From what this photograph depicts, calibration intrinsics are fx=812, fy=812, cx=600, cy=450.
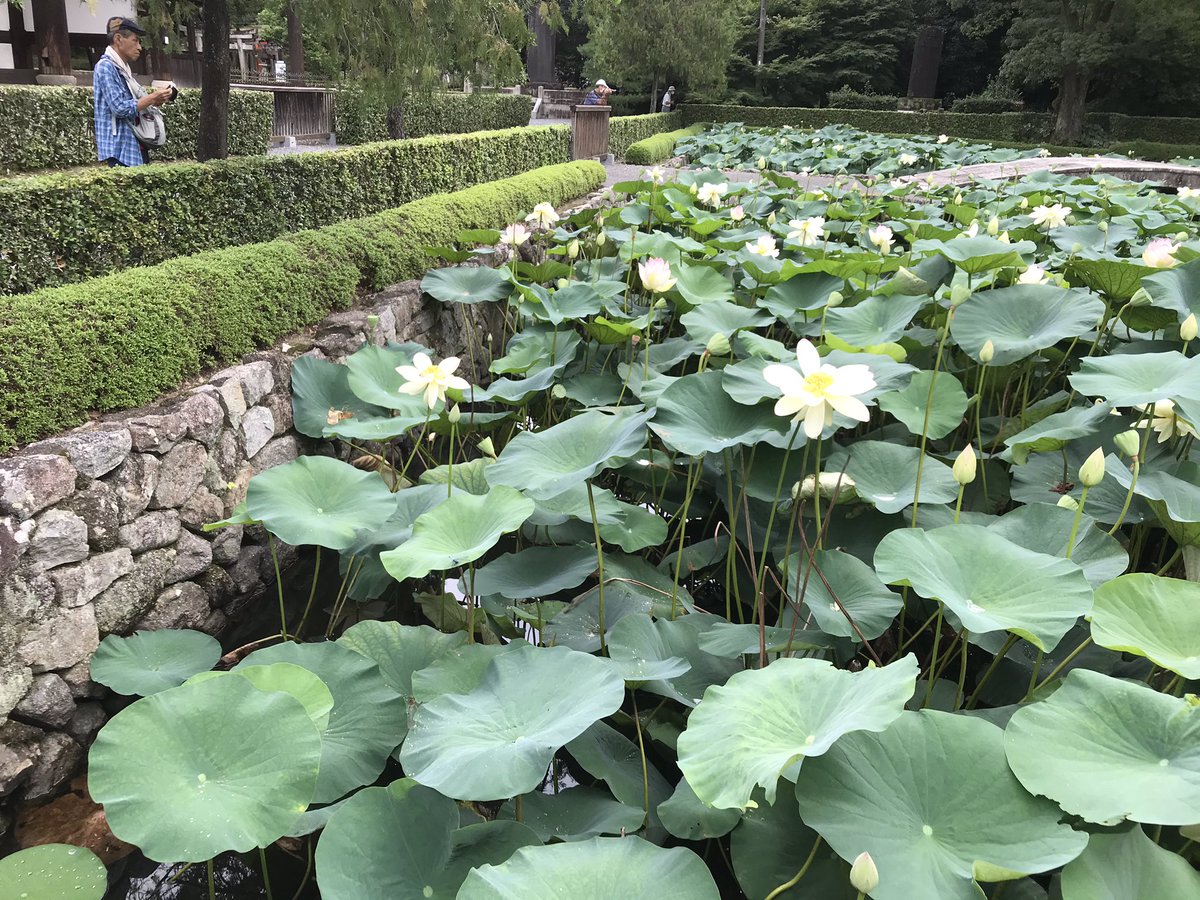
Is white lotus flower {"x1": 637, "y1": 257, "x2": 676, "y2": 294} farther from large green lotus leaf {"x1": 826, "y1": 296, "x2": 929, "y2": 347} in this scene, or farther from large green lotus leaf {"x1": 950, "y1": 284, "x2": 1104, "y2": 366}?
large green lotus leaf {"x1": 950, "y1": 284, "x2": 1104, "y2": 366}

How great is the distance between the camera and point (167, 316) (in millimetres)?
2627

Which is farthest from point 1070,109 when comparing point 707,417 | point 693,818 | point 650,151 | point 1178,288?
point 693,818

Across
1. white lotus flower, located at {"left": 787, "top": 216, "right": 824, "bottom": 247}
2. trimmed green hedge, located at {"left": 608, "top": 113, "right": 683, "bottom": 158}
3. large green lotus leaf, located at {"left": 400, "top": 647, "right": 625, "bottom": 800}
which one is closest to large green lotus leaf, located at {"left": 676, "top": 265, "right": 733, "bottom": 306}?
white lotus flower, located at {"left": 787, "top": 216, "right": 824, "bottom": 247}

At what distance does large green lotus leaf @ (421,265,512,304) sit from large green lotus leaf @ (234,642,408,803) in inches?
84.8

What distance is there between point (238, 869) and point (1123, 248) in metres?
4.26

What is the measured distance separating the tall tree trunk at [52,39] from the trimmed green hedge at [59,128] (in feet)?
11.2

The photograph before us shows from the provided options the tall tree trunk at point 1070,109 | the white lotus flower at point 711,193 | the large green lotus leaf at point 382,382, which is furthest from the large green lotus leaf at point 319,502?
the tall tree trunk at point 1070,109

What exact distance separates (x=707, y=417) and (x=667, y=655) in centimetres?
55

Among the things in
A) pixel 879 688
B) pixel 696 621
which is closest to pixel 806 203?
pixel 696 621

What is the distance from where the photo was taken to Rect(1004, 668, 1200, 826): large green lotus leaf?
0.93 m

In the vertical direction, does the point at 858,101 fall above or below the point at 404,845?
above

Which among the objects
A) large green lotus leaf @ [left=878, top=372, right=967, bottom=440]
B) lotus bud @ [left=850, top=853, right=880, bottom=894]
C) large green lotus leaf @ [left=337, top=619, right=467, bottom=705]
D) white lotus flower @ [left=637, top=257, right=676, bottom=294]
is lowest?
large green lotus leaf @ [left=337, top=619, right=467, bottom=705]

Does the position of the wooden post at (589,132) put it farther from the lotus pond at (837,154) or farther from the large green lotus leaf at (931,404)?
the large green lotus leaf at (931,404)

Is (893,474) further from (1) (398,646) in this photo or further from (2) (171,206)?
A: (2) (171,206)
